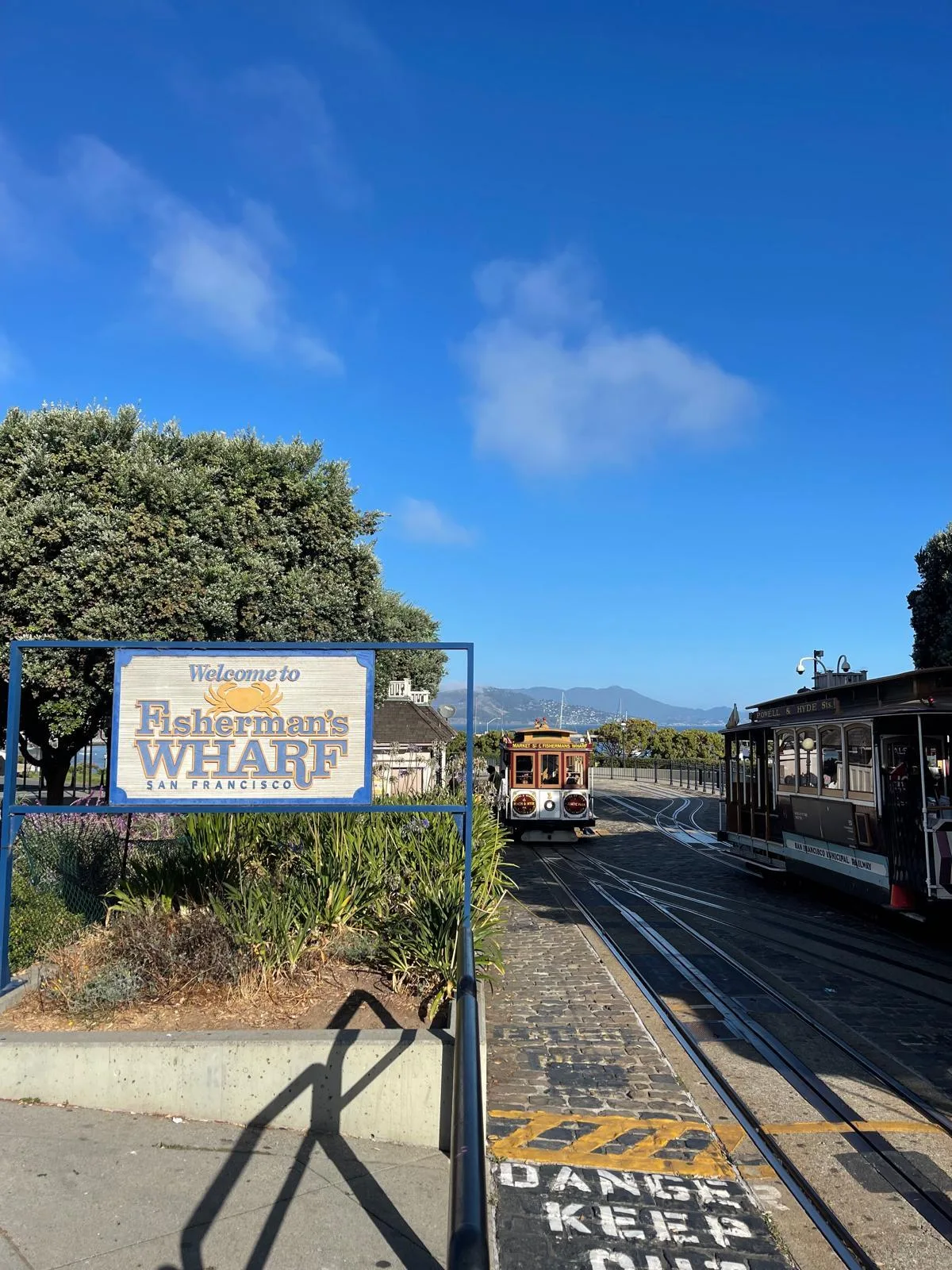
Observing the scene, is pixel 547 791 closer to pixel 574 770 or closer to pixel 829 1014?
pixel 574 770

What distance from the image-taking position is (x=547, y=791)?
68.1 feet

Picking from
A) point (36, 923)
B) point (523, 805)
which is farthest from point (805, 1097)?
point (523, 805)

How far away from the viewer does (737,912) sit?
12117 millimetres

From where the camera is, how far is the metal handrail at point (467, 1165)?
1.82 meters

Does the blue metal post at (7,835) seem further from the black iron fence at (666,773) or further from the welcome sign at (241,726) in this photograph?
the black iron fence at (666,773)

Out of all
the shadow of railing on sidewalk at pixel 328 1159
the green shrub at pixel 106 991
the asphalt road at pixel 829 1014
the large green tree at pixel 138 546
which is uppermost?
the large green tree at pixel 138 546

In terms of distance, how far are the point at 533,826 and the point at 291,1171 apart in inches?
658

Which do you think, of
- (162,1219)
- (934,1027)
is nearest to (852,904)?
(934,1027)

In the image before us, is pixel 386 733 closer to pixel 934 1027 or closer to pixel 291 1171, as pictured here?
pixel 934 1027

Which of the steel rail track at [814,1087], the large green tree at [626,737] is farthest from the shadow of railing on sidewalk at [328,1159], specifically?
the large green tree at [626,737]

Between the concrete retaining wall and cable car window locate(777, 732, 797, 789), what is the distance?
1059 centimetres

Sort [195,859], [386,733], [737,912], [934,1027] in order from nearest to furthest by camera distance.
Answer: [934,1027] < [195,859] < [737,912] < [386,733]

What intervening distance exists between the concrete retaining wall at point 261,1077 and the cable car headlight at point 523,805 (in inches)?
610

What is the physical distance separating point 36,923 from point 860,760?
33.0ft
